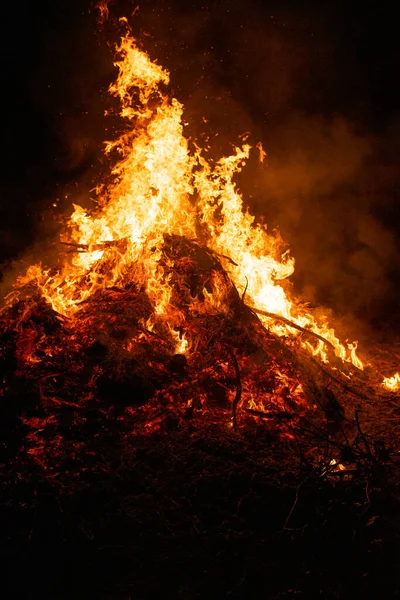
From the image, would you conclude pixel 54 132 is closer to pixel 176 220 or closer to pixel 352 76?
pixel 176 220

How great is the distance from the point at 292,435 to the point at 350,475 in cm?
85

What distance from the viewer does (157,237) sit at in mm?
7613

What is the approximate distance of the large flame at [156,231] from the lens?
292 inches

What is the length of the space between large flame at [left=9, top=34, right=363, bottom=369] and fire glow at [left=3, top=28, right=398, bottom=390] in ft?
0.06

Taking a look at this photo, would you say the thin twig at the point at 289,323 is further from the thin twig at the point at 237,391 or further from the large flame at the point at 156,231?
the thin twig at the point at 237,391

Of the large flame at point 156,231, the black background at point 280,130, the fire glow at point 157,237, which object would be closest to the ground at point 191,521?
the fire glow at point 157,237

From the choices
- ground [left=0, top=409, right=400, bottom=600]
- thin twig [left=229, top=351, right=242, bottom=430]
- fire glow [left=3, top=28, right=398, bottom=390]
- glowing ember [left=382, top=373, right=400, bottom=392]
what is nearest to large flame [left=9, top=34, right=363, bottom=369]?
fire glow [left=3, top=28, right=398, bottom=390]

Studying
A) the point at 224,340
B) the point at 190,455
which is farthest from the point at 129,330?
the point at 190,455

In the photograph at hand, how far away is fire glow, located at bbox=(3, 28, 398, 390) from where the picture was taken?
7.21 metres

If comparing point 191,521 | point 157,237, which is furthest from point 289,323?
point 191,521

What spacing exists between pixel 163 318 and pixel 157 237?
1731 millimetres

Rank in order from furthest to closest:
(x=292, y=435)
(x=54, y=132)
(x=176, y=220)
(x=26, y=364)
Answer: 1. (x=54, y=132)
2. (x=176, y=220)
3. (x=26, y=364)
4. (x=292, y=435)

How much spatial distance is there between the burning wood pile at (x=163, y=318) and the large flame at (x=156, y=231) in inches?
0.9

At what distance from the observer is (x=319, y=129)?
12.8 meters
